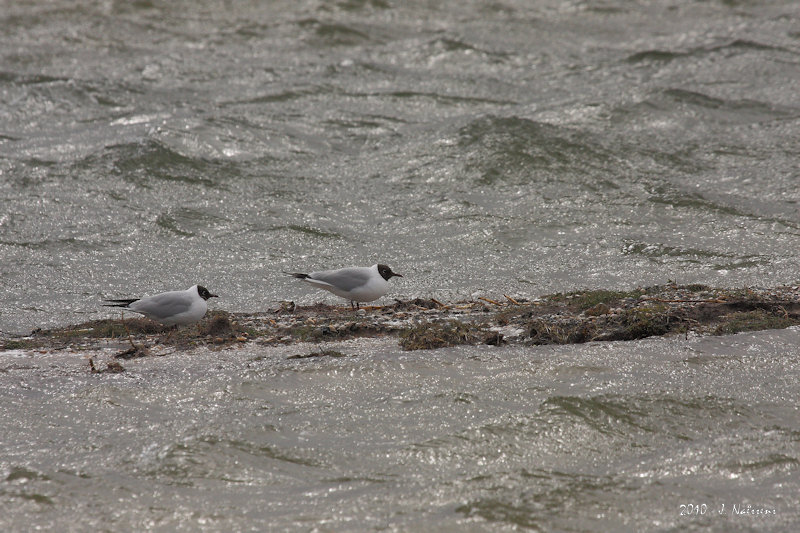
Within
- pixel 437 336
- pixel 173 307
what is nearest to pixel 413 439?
pixel 437 336

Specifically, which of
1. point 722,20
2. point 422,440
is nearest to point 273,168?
point 422,440

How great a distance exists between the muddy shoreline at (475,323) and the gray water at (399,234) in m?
0.32

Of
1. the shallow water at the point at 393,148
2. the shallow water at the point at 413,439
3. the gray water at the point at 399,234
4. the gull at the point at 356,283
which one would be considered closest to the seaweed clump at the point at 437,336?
the shallow water at the point at 413,439

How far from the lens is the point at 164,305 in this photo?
6.64 m

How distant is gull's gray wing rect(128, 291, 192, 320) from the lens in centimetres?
662

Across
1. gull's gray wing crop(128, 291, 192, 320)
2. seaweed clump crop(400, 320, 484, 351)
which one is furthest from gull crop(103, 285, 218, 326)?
seaweed clump crop(400, 320, 484, 351)

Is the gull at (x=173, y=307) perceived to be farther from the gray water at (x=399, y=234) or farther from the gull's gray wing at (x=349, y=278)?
the gull's gray wing at (x=349, y=278)

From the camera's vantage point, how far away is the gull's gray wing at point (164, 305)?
21.7 feet

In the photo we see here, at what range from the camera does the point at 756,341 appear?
5.83 metres

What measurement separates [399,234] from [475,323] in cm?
385

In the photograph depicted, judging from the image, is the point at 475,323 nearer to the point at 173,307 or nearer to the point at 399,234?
the point at 173,307

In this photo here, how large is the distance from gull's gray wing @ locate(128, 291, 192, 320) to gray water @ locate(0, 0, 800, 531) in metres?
0.72

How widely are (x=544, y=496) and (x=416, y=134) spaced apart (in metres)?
9.99

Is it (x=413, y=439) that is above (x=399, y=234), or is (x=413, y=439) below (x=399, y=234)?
above
